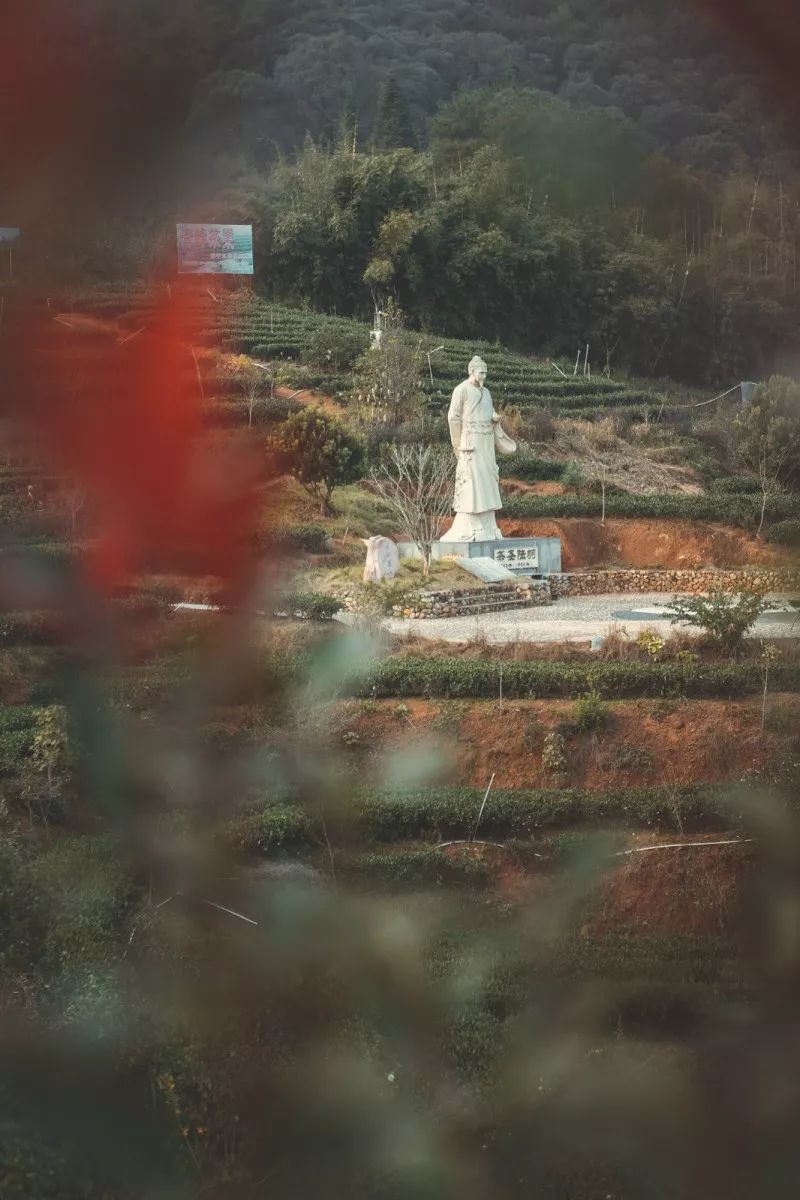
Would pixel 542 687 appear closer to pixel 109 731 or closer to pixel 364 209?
pixel 109 731

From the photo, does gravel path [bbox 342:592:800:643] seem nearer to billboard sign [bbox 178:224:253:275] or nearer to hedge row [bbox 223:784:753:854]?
hedge row [bbox 223:784:753:854]

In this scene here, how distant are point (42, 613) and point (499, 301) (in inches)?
737

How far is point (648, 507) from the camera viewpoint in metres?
11.2

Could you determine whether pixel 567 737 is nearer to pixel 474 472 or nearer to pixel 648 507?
pixel 474 472

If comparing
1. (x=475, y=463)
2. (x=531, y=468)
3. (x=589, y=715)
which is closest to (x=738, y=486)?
(x=531, y=468)

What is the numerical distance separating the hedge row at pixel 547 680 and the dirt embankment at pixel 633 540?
18.2ft

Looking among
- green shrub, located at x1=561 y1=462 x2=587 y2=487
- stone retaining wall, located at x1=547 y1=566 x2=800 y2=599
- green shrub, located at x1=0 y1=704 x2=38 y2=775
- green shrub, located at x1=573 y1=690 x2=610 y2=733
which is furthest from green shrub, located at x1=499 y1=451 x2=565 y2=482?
green shrub, located at x1=0 y1=704 x2=38 y2=775

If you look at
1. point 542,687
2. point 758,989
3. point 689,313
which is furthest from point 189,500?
point 689,313

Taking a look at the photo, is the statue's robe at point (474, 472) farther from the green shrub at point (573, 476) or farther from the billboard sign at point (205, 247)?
the billboard sign at point (205, 247)

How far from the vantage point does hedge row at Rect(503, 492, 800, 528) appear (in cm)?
1080

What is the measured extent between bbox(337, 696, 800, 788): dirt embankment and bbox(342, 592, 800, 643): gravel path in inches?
34.0

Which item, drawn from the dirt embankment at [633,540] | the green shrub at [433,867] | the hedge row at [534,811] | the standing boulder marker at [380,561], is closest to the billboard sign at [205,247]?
the green shrub at [433,867]

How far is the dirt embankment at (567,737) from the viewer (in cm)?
436

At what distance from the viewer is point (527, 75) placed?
1084 mm
